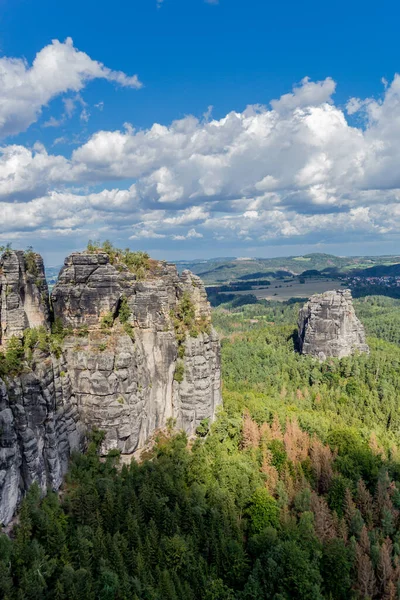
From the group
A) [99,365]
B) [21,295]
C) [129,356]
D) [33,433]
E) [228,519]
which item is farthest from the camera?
[129,356]

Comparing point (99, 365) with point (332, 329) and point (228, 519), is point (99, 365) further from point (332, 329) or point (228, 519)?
point (332, 329)

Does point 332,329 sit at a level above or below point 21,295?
below

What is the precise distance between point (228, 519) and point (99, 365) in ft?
67.6

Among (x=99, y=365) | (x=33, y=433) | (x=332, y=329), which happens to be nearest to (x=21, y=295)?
(x=99, y=365)

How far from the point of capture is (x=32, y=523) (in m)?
34.3

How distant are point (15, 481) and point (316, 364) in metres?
72.6

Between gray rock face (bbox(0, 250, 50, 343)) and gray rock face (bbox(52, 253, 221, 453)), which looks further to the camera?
gray rock face (bbox(52, 253, 221, 453))

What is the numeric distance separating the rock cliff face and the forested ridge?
99.3 inches

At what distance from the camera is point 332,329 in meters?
95.7

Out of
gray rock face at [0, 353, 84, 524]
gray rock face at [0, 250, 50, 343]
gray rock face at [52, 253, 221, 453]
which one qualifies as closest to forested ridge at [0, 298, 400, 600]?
gray rock face at [0, 353, 84, 524]

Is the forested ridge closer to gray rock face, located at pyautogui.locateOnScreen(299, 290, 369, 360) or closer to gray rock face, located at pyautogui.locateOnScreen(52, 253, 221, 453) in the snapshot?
gray rock face, located at pyautogui.locateOnScreen(52, 253, 221, 453)

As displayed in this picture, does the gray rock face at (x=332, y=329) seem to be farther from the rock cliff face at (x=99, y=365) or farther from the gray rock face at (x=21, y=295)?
the gray rock face at (x=21, y=295)

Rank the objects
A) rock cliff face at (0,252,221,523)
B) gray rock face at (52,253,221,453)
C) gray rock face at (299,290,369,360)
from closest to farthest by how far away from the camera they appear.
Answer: rock cliff face at (0,252,221,523), gray rock face at (52,253,221,453), gray rock face at (299,290,369,360)

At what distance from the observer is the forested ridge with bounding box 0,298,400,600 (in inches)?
1273
